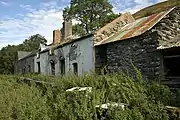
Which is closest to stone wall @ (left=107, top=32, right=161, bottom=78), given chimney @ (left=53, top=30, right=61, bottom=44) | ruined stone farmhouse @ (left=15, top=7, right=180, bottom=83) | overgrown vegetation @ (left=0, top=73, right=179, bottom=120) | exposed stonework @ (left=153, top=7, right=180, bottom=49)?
ruined stone farmhouse @ (left=15, top=7, right=180, bottom=83)

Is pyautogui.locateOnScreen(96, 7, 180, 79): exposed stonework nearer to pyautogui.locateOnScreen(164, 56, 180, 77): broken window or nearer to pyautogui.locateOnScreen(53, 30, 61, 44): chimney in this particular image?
pyautogui.locateOnScreen(164, 56, 180, 77): broken window

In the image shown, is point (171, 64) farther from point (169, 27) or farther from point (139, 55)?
point (169, 27)

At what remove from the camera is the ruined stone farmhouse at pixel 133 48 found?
1388 cm

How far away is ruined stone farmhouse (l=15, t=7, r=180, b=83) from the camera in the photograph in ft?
45.5

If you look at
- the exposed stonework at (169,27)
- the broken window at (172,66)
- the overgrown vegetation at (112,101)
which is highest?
the exposed stonework at (169,27)

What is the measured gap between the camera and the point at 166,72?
44.8ft

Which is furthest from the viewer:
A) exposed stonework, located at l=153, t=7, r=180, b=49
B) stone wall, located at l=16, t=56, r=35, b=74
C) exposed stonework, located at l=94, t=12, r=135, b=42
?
stone wall, located at l=16, t=56, r=35, b=74

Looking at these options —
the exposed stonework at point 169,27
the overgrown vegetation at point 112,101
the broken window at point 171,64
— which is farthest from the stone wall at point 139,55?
the overgrown vegetation at point 112,101

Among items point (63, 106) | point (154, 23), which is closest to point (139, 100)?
point (63, 106)

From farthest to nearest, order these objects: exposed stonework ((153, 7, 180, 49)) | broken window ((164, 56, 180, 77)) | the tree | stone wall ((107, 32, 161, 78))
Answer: the tree → exposed stonework ((153, 7, 180, 49)) → stone wall ((107, 32, 161, 78)) → broken window ((164, 56, 180, 77))

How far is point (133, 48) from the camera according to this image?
1559 centimetres

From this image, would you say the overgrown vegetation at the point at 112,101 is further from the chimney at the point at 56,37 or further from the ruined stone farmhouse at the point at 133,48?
the chimney at the point at 56,37

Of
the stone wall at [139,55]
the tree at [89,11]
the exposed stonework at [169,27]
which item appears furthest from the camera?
the tree at [89,11]

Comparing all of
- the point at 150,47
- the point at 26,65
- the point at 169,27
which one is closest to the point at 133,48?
the point at 150,47
